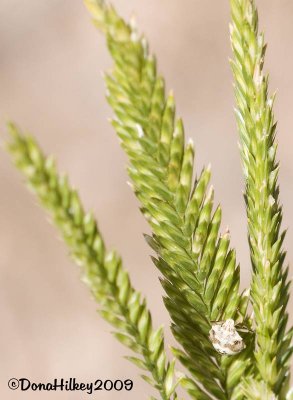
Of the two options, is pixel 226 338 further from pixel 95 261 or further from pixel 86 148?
pixel 86 148

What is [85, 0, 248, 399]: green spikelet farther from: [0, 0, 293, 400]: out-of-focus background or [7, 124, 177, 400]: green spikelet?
[0, 0, 293, 400]: out-of-focus background

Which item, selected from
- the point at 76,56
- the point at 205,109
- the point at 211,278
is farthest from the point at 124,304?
the point at 76,56

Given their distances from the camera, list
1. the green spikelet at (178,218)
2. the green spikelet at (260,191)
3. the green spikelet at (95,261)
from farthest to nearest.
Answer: the green spikelet at (260,191) → the green spikelet at (178,218) → the green spikelet at (95,261)

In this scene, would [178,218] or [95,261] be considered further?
[178,218]

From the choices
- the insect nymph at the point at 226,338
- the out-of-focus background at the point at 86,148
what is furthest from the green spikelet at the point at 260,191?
the out-of-focus background at the point at 86,148

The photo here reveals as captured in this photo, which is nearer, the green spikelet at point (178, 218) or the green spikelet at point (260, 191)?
the green spikelet at point (178, 218)

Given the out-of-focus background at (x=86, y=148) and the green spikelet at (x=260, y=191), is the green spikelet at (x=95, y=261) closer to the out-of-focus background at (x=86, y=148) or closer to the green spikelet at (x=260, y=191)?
the green spikelet at (x=260, y=191)

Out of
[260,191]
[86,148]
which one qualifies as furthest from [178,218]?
[86,148]

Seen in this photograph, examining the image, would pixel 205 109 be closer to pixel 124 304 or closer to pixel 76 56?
pixel 76 56
